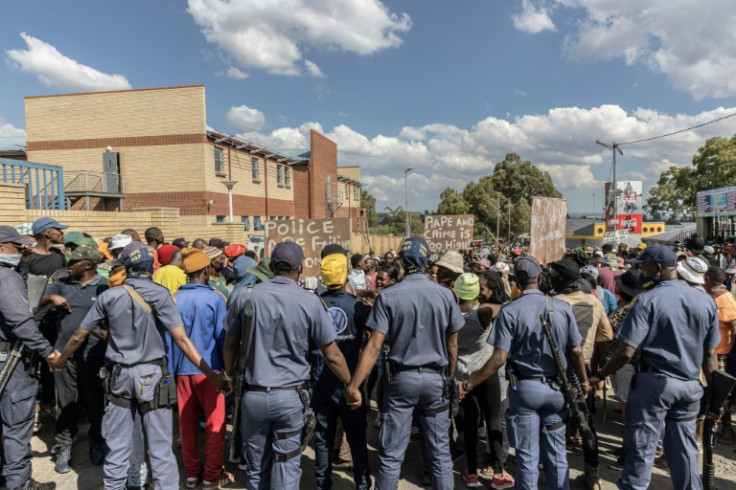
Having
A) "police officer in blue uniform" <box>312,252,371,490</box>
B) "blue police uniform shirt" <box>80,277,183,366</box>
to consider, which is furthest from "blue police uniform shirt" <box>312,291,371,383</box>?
"blue police uniform shirt" <box>80,277,183,366</box>

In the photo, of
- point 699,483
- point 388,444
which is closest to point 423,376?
point 388,444

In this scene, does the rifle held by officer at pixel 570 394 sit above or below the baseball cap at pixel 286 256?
below

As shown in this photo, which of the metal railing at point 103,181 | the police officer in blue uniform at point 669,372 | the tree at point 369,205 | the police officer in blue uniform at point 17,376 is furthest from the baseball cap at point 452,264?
the tree at point 369,205

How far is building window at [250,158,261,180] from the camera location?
2536 cm

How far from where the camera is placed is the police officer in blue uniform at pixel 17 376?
11.1ft

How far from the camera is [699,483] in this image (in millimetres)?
3033

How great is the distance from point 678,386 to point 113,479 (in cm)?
402

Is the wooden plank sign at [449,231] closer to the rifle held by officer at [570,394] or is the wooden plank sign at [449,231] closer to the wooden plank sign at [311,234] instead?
the wooden plank sign at [311,234]

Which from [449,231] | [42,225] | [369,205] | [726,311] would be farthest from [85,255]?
[369,205]

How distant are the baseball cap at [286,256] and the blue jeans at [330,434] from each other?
103cm

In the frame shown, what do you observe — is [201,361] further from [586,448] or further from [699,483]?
[699,483]

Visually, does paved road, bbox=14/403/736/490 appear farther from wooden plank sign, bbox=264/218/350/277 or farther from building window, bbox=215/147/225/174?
building window, bbox=215/147/225/174

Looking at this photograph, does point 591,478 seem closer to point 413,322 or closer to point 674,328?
point 674,328

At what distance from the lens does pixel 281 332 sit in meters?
2.92
